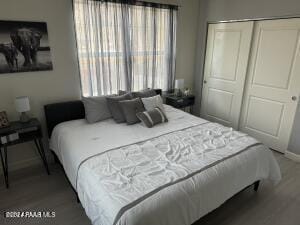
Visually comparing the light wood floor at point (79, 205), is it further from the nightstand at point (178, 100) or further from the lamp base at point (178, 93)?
the lamp base at point (178, 93)

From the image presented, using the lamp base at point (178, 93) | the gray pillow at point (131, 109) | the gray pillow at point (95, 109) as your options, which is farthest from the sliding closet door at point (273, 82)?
the gray pillow at point (95, 109)

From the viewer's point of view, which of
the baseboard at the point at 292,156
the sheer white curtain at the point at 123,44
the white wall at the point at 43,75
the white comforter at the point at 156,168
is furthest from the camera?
the baseboard at the point at 292,156

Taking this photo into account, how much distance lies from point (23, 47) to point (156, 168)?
2216mm

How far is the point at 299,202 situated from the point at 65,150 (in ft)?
8.92

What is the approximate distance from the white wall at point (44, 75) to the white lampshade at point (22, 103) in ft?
0.79

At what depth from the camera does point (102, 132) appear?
2.59 meters

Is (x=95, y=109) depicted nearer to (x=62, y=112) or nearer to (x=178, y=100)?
(x=62, y=112)

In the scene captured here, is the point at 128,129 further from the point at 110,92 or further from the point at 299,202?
Answer: the point at 299,202

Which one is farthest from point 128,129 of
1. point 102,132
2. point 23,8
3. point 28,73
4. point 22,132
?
point 23,8

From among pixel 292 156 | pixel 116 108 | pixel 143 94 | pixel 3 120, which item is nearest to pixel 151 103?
pixel 143 94

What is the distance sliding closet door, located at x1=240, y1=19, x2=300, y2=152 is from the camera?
10.0 feet

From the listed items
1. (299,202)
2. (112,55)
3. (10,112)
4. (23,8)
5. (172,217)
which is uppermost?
(23,8)

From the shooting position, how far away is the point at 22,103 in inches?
99.3

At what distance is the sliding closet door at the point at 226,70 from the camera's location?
12.0 ft
